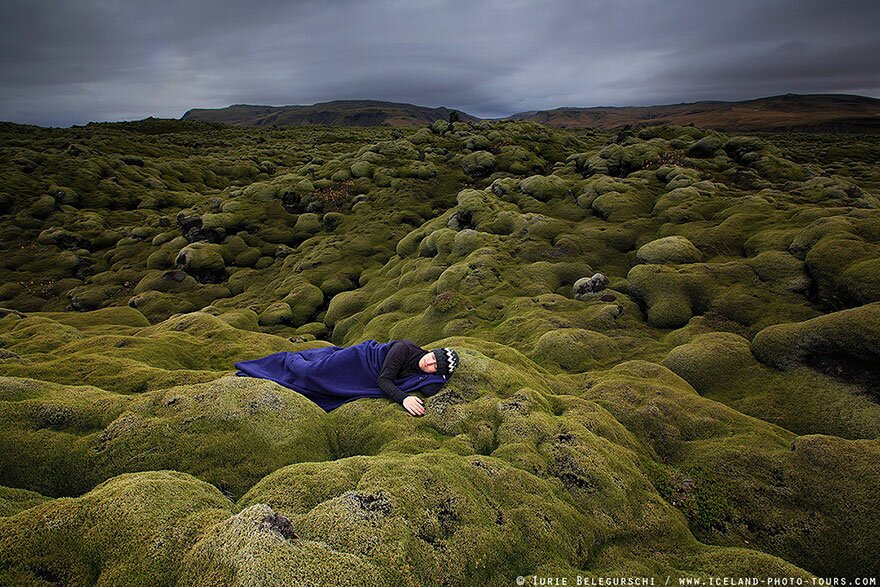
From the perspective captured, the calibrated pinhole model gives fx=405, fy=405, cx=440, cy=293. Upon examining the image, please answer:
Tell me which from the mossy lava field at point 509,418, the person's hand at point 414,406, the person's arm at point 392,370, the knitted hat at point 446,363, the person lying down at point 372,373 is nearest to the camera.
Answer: the mossy lava field at point 509,418

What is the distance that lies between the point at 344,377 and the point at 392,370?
59.7 inches

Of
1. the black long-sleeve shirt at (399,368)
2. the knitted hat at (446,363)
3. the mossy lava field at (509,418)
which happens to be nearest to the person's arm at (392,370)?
the black long-sleeve shirt at (399,368)

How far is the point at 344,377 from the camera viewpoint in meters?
11.0

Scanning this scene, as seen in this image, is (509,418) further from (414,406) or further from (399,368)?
(399,368)

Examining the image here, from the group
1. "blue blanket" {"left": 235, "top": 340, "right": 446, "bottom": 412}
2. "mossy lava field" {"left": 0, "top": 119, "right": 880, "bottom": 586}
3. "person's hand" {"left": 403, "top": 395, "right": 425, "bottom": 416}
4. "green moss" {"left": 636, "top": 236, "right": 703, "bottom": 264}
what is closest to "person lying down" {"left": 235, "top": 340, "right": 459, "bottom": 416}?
"blue blanket" {"left": 235, "top": 340, "right": 446, "bottom": 412}

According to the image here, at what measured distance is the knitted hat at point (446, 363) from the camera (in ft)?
34.2

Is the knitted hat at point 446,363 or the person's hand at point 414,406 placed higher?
the knitted hat at point 446,363

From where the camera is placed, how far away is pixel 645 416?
1120 cm

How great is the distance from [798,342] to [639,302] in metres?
7.11

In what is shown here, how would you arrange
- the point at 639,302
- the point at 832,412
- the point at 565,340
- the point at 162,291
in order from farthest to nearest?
1. the point at 162,291
2. the point at 639,302
3. the point at 565,340
4. the point at 832,412

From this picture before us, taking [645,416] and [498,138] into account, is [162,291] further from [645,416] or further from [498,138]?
[498,138]

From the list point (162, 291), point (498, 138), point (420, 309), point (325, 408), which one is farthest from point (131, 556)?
point (498, 138)

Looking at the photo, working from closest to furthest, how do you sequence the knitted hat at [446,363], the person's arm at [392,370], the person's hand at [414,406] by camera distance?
the person's hand at [414,406], the person's arm at [392,370], the knitted hat at [446,363]

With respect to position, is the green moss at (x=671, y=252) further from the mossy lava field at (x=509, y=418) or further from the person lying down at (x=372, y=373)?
the person lying down at (x=372, y=373)
